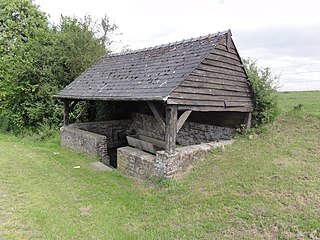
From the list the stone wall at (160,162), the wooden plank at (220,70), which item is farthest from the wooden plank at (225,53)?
the stone wall at (160,162)

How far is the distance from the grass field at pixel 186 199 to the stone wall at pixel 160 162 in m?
0.22

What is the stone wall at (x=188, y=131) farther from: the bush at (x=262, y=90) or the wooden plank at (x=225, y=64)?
the wooden plank at (x=225, y=64)

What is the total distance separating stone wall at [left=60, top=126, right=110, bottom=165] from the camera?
862 cm

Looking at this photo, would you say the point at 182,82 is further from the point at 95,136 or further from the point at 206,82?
the point at 95,136

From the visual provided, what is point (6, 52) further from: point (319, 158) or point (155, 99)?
point (319, 158)

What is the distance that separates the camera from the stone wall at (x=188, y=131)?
28.7 ft

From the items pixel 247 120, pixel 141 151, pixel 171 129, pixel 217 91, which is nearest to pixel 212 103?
pixel 217 91

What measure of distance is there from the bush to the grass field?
0.91 m

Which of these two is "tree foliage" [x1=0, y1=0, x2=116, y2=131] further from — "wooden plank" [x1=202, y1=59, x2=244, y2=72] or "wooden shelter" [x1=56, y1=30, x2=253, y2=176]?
"wooden plank" [x1=202, y1=59, x2=244, y2=72]

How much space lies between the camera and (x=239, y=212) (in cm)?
432

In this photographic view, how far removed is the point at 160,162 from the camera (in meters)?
5.86

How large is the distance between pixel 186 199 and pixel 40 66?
11.9m

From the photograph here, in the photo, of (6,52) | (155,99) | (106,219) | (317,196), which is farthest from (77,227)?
(6,52)

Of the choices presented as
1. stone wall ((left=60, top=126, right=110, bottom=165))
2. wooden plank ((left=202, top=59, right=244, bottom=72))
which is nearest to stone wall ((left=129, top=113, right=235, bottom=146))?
wooden plank ((left=202, top=59, right=244, bottom=72))
